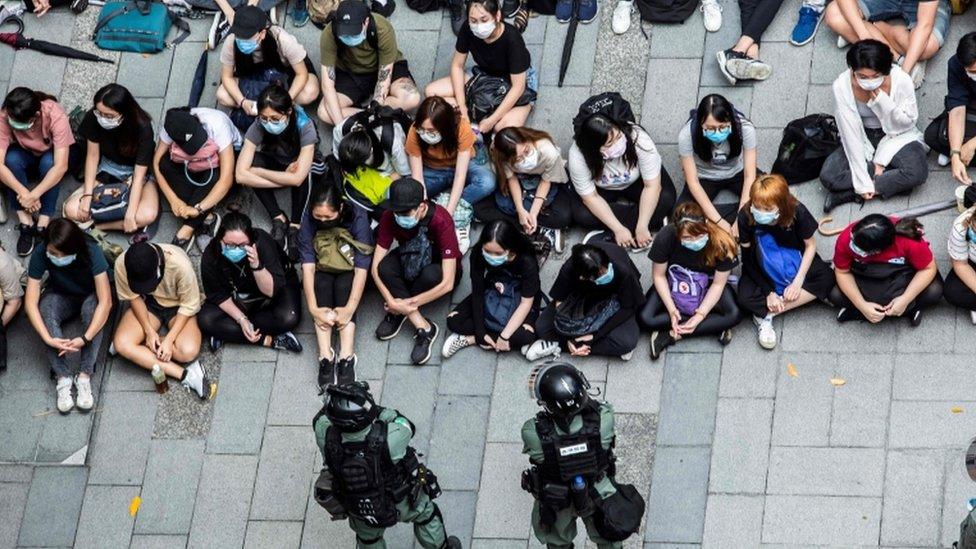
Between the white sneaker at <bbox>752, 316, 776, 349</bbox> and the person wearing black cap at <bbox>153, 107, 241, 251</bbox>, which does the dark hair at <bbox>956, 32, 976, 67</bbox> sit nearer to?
the white sneaker at <bbox>752, 316, 776, 349</bbox>

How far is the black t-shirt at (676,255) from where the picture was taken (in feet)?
38.1

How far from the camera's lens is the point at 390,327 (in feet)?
40.7

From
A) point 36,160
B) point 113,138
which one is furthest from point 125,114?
point 36,160

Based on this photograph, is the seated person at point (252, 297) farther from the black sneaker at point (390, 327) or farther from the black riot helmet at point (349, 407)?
the black riot helmet at point (349, 407)

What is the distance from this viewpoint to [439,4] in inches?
537

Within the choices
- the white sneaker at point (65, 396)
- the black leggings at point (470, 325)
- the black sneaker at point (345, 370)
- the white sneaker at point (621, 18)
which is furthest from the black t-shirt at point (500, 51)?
the white sneaker at point (65, 396)

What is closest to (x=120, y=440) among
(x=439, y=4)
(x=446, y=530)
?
(x=446, y=530)

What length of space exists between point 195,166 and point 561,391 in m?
3.97

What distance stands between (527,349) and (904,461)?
2.44 m

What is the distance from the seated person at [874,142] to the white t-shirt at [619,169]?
1108mm

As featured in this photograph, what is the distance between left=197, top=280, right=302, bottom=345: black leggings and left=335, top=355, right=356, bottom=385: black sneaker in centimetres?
45

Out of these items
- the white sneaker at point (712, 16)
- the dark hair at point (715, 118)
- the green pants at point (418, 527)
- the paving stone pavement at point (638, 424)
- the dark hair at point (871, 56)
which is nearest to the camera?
the green pants at point (418, 527)

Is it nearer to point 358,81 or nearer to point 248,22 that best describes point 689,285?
point 358,81

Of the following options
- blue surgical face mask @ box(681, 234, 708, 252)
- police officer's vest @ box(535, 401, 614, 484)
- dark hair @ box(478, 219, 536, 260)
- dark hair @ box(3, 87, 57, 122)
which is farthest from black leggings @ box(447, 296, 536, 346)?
dark hair @ box(3, 87, 57, 122)
